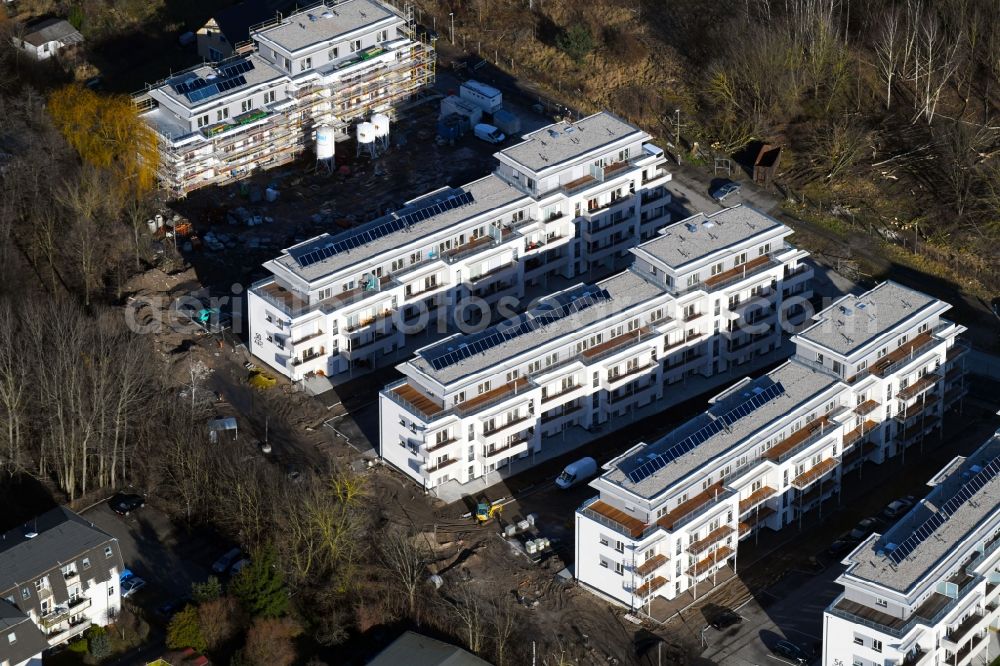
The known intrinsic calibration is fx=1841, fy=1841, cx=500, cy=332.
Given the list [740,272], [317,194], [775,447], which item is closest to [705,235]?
[740,272]

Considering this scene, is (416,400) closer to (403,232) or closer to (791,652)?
(403,232)

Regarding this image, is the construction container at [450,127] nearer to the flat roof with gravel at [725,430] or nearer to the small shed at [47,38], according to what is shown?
the small shed at [47,38]

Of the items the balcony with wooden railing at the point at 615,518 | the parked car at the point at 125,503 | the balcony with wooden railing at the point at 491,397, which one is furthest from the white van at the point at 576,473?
the parked car at the point at 125,503

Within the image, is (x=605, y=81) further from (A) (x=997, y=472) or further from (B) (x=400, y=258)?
(A) (x=997, y=472)

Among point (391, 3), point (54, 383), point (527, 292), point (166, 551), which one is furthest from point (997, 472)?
point (391, 3)

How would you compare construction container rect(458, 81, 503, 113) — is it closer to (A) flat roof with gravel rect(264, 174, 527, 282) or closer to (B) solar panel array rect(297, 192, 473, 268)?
(A) flat roof with gravel rect(264, 174, 527, 282)

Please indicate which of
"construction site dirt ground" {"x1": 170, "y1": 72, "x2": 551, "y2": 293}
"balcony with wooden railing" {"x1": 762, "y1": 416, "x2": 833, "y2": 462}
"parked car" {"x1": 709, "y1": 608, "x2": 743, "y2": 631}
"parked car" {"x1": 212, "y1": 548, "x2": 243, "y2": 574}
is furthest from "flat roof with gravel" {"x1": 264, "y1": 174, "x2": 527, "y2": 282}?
"parked car" {"x1": 709, "y1": 608, "x2": 743, "y2": 631}
